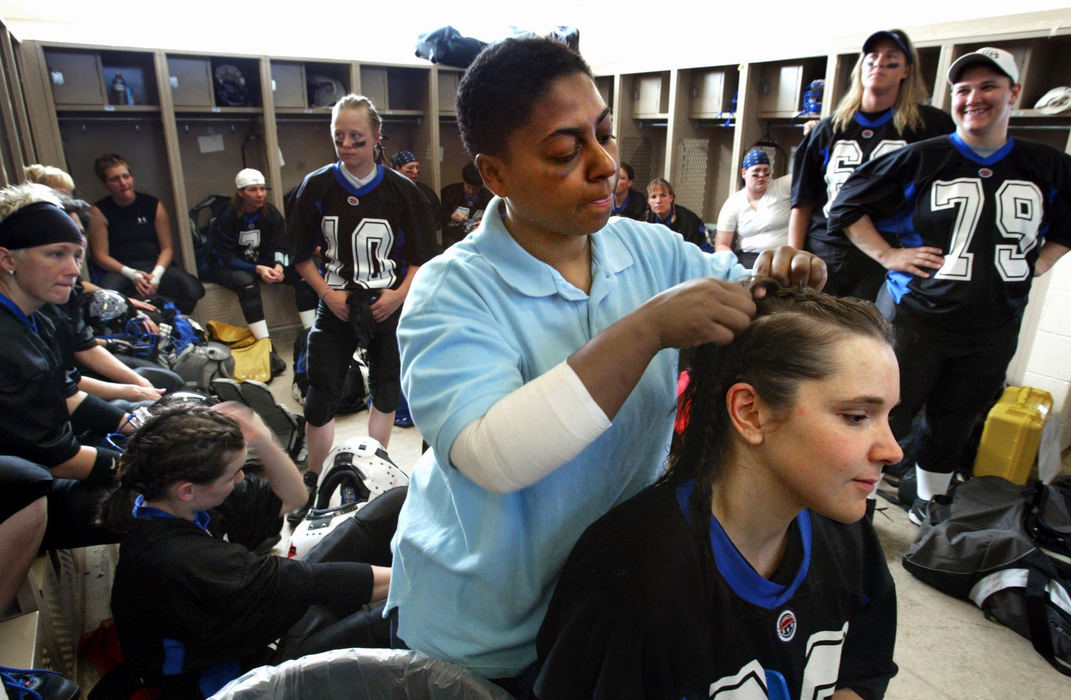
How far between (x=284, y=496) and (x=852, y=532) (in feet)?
4.69

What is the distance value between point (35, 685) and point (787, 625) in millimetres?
1291

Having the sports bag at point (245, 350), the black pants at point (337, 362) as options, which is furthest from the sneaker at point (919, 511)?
the sports bag at point (245, 350)

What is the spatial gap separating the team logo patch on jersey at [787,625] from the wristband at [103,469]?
178 cm

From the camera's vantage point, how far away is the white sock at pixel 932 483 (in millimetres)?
2486

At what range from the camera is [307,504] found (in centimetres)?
256

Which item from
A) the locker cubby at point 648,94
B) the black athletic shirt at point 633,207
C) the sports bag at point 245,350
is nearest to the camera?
the sports bag at point 245,350

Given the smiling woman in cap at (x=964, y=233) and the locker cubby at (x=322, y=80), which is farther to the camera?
the locker cubby at (x=322, y=80)

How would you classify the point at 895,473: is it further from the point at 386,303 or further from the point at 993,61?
the point at 386,303

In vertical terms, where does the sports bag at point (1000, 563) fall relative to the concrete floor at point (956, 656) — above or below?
above

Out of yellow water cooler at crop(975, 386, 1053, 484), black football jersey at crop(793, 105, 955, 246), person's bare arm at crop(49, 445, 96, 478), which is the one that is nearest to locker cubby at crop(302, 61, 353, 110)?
A: black football jersey at crop(793, 105, 955, 246)

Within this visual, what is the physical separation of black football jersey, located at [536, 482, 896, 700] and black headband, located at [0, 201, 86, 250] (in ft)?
5.60

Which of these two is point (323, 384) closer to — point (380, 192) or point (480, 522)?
point (380, 192)

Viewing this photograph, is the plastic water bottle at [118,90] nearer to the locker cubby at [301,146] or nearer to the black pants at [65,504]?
the locker cubby at [301,146]

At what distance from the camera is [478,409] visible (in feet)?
2.23
